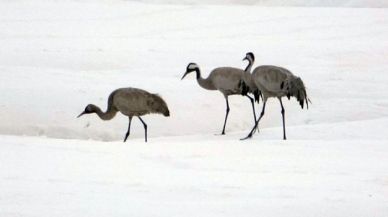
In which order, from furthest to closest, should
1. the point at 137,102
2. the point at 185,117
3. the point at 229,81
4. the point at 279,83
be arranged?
the point at 185,117 < the point at 229,81 < the point at 137,102 < the point at 279,83

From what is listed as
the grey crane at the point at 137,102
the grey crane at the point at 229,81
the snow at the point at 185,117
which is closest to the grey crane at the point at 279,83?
the snow at the point at 185,117

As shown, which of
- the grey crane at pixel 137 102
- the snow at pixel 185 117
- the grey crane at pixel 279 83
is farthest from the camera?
the grey crane at pixel 137 102

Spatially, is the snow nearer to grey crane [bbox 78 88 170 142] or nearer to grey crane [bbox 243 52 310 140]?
grey crane [bbox 78 88 170 142]

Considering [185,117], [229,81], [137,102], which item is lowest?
[185,117]

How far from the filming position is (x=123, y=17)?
19672mm

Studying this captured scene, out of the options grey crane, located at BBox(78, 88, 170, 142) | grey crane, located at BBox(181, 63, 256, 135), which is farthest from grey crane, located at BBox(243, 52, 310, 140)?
grey crane, located at BBox(78, 88, 170, 142)

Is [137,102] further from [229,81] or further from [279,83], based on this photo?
[279,83]

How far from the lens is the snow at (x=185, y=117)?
657cm

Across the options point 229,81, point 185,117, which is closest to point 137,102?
point 229,81

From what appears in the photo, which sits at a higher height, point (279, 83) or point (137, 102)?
point (279, 83)

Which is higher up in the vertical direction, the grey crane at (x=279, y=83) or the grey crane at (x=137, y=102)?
the grey crane at (x=279, y=83)

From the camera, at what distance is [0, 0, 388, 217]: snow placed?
259 inches

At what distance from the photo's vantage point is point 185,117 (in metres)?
12.2

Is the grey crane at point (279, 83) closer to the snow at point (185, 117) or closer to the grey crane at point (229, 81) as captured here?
the snow at point (185, 117)
